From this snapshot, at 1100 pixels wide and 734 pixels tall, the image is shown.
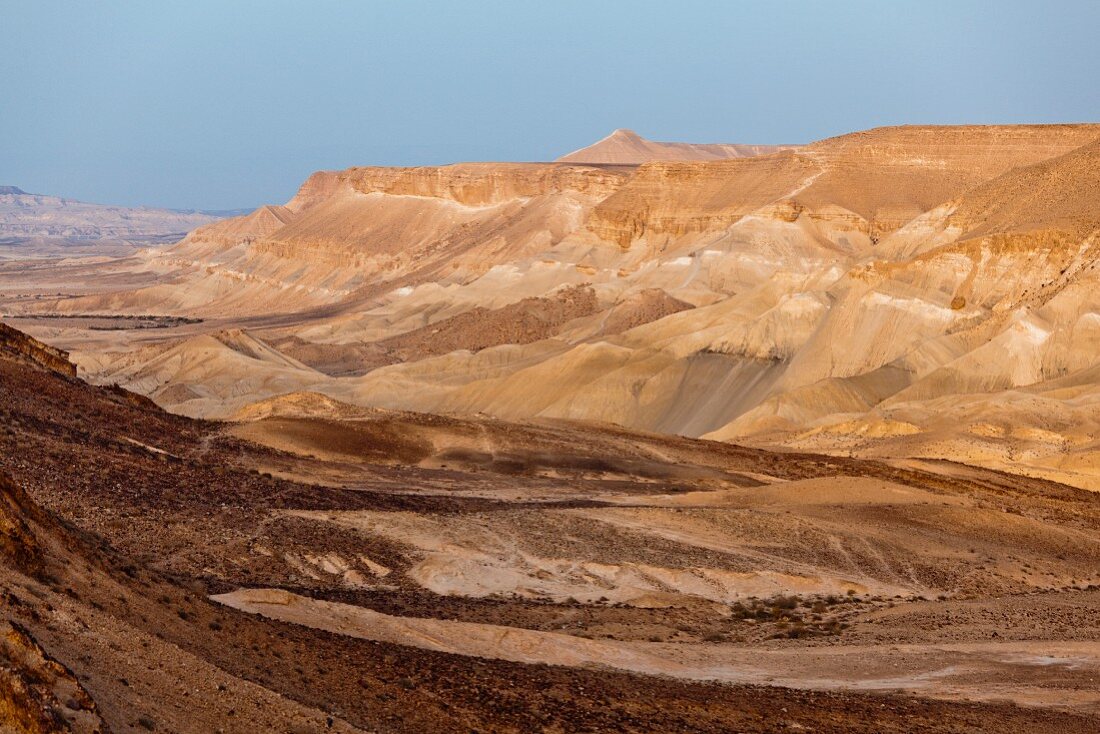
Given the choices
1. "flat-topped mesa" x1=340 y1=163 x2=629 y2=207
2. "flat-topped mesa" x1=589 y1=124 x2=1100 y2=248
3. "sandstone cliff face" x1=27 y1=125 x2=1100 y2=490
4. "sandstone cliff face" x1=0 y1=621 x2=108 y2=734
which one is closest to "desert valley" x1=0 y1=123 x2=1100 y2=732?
"sandstone cliff face" x1=0 y1=621 x2=108 y2=734

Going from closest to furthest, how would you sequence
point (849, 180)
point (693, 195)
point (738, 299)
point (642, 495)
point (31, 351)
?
point (642, 495)
point (31, 351)
point (738, 299)
point (849, 180)
point (693, 195)

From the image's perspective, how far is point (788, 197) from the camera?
9981cm

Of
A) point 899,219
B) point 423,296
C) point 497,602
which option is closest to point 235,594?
point 497,602

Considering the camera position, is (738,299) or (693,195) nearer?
(738,299)

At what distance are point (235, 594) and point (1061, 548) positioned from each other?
774 inches

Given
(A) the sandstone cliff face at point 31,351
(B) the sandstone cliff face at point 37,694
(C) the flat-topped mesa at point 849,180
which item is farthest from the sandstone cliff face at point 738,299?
(B) the sandstone cliff face at point 37,694

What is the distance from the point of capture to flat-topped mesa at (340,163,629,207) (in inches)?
5123

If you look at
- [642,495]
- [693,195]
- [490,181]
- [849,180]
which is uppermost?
[490,181]

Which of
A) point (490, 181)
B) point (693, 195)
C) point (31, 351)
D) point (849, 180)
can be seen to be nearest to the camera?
point (31, 351)

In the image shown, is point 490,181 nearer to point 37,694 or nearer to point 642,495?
point 642,495

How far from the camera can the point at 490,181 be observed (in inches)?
5655

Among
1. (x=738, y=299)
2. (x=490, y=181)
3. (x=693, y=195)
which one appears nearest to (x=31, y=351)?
(x=738, y=299)

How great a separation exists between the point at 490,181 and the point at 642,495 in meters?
111

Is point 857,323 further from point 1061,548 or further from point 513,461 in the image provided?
point 1061,548
